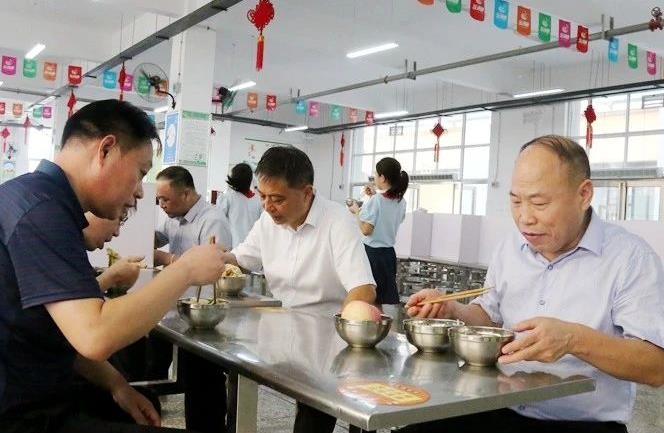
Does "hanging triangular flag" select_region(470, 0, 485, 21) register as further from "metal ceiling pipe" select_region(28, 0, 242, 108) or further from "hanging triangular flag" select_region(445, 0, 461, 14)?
"metal ceiling pipe" select_region(28, 0, 242, 108)

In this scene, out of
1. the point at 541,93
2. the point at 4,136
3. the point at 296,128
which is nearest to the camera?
the point at 541,93

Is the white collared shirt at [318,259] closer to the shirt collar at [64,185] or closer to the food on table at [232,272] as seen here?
the food on table at [232,272]

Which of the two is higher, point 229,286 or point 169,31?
point 169,31

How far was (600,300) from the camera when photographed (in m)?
1.65

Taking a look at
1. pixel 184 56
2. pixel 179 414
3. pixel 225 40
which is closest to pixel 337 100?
pixel 225 40

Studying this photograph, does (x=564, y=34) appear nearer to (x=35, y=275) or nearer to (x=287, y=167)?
(x=287, y=167)

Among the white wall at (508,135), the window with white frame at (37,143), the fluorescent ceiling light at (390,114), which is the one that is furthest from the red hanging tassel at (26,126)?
the white wall at (508,135)

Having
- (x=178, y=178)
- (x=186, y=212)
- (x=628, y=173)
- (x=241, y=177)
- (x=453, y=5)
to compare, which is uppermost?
(x=453, y=5)

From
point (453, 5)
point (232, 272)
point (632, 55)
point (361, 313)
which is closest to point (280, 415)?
point (232, 272)

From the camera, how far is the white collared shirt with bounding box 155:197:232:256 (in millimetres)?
3715

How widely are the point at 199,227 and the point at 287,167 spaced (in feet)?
5.05

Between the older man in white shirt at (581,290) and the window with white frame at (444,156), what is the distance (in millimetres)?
11780

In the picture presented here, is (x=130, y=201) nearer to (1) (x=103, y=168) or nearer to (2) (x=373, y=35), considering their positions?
(1) (x=103, y=168)

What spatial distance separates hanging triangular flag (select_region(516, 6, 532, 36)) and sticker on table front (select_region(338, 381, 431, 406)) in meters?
6.09
